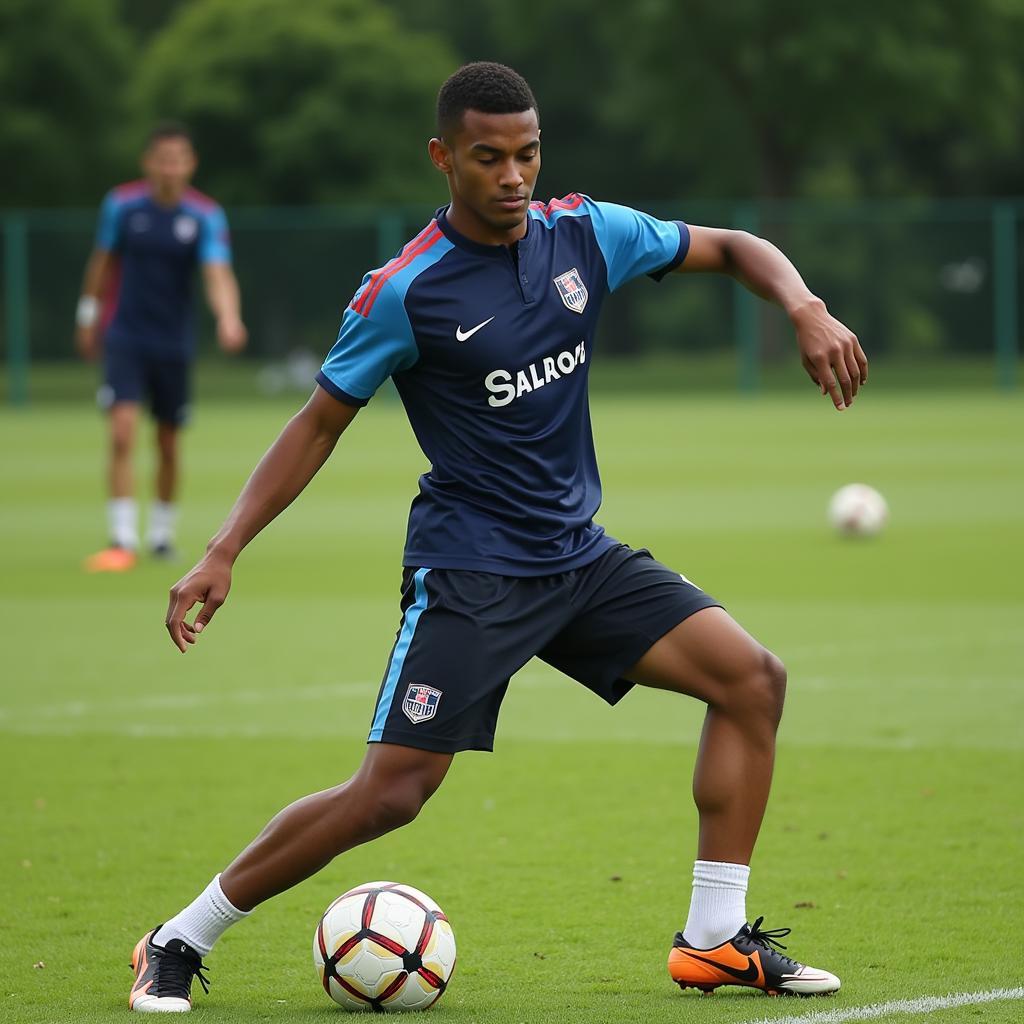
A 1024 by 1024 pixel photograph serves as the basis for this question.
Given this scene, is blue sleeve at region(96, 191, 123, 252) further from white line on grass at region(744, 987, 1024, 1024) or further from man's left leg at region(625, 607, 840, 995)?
white line on grass at region(744, 987, 1024, 1024)

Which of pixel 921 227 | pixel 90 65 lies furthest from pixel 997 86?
pixel 90 65

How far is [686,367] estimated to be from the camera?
39562 millimetres

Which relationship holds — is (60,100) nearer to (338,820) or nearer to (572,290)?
(572,290)

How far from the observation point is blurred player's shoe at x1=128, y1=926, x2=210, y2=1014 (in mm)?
4750

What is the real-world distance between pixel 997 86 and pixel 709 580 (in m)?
44.4

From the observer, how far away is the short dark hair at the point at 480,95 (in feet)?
15.5

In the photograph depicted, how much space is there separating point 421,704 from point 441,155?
4.35 ft

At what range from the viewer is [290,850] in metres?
4.76

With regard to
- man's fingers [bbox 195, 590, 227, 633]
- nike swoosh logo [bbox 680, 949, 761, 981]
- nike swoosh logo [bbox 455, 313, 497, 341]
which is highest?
nike swoosh logo [bbox 455, 313, 497, 341]

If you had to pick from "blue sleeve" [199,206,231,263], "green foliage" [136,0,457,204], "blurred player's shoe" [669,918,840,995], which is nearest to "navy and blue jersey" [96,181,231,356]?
"blue sleeve" [199,206,231,263]

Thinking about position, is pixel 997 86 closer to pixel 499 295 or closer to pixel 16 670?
pixel 16 670

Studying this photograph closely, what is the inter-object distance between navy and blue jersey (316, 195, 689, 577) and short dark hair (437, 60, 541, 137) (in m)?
0.25

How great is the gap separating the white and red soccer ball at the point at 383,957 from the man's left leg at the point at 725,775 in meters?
0.59

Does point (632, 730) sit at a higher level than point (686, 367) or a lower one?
lower
